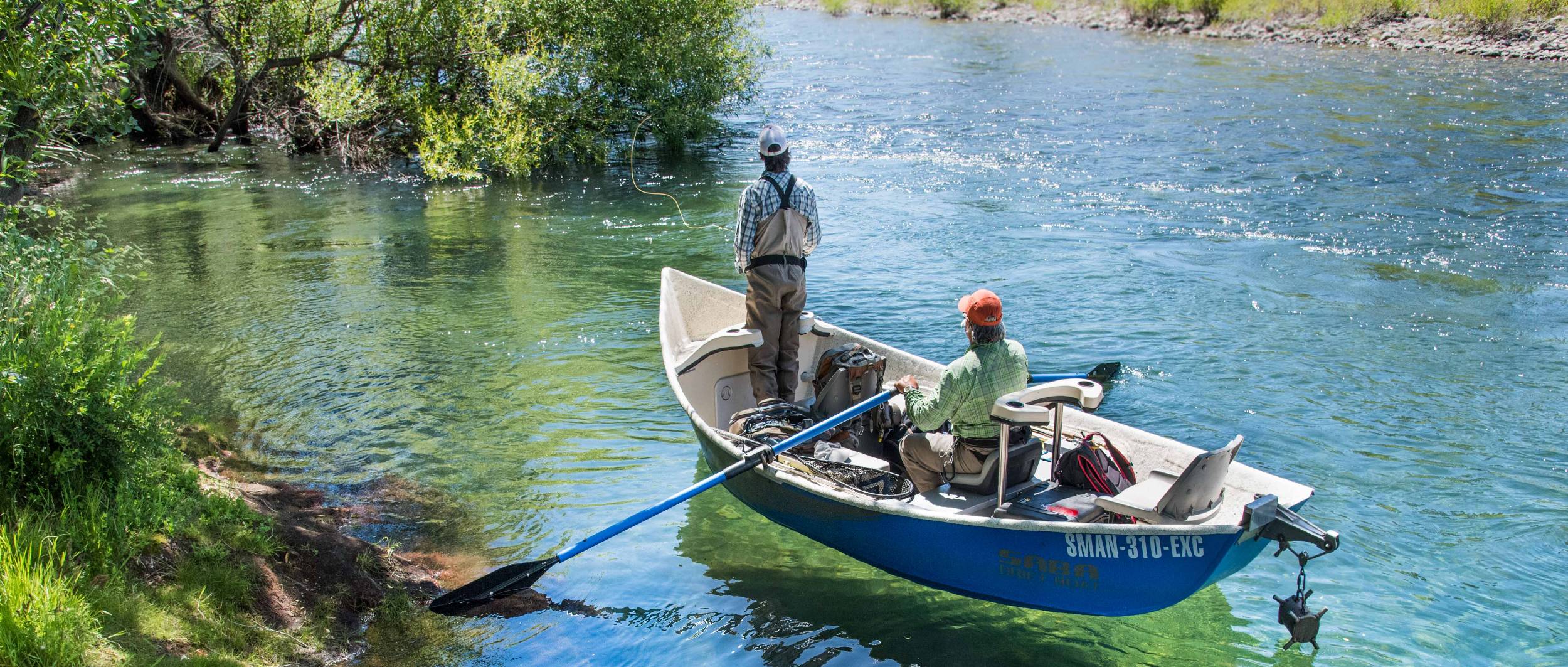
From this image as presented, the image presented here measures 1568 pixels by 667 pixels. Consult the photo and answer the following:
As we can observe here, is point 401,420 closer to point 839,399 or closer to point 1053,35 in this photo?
point 839,399

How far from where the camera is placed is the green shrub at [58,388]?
5.66 meters

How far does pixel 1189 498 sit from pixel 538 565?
378 centimetres

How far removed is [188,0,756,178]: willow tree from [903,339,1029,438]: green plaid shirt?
1568cm

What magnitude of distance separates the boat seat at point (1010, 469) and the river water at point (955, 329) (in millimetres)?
807

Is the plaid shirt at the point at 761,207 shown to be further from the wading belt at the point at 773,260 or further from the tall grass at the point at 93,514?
the tall grass at the point at 93,514

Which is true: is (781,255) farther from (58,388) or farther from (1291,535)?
(58,388)

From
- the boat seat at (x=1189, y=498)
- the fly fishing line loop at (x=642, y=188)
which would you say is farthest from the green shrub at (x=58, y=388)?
the fly fishing line loop at (x=642, y=188)

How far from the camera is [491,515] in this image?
7.97 m

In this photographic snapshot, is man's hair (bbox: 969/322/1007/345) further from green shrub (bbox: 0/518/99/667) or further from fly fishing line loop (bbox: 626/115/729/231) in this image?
fly fishing line loop (bbox: 626/115/729/231)

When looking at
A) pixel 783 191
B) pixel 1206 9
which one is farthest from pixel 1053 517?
pixel 1206 9

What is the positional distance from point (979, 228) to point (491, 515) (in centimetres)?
1019

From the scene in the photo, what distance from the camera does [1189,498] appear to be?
5652 mm

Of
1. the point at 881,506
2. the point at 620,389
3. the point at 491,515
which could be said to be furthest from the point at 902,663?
the point at 620,389

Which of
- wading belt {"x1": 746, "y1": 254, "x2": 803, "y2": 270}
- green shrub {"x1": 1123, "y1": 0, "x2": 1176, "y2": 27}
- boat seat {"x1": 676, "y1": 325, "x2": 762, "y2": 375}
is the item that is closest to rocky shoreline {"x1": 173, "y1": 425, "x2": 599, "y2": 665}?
boat seat {"x1": 676, "y1": 325, "x2": 762, "y2": 375}
